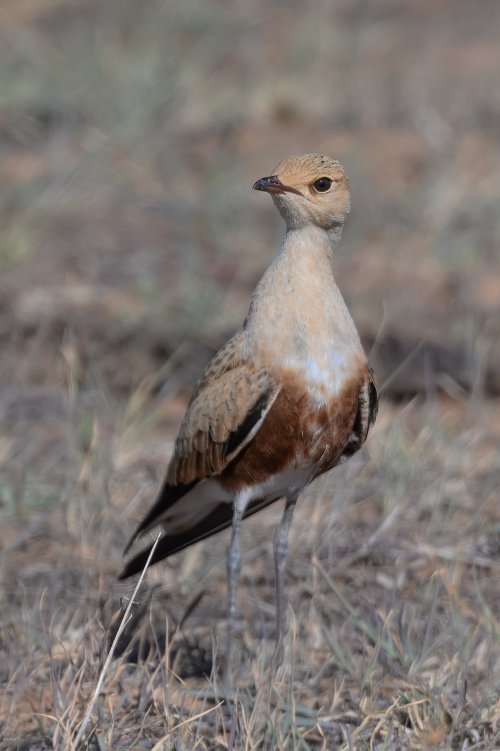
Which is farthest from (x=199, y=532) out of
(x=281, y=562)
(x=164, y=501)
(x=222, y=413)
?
(x=222, y=413)

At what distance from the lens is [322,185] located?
3748mm

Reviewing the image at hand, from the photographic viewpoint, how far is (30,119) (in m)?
8.88

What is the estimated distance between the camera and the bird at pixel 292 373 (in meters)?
3.70

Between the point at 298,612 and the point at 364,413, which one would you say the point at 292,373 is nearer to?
the point at 364,413

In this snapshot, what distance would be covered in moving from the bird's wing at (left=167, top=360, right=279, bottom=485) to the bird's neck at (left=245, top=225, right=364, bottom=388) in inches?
4.1

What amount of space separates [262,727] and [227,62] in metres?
8.02

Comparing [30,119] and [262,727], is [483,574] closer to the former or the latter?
[262,727]

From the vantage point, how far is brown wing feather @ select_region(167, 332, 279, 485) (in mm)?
3762

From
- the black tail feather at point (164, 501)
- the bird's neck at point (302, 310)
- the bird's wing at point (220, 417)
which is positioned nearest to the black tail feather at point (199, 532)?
the black tail feather at point (164, 501)

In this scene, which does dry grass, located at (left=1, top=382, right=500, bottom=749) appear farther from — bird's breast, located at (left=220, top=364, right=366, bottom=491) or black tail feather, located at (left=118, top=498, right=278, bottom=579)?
bird's breast, located at (left=220, top=364, right=366, bottom=491)

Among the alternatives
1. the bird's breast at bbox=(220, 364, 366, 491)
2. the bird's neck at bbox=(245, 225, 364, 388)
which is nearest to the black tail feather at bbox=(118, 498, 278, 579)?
the bird's breast at bbox=(220, 364, 366, 491)

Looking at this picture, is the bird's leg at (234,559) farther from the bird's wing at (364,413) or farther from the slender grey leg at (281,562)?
the bird's wing at (364,413)

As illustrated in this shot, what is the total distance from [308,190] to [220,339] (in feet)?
9.64

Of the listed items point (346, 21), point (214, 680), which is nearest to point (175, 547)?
point (214, 680)
